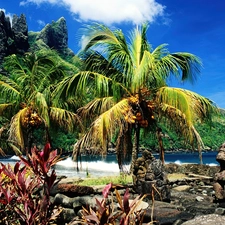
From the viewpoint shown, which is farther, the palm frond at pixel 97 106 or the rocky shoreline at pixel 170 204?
the palm frond at pixel 97 106

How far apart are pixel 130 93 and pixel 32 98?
4599 mm

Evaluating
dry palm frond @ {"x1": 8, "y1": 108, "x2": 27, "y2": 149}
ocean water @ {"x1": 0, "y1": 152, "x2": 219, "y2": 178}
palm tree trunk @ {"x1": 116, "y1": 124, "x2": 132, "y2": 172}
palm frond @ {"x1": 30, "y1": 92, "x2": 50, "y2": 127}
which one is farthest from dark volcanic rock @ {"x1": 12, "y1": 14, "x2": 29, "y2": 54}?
palm tree trunk @ {"x1": 116, "y1": 124, "x2": 132, "y2": 172}

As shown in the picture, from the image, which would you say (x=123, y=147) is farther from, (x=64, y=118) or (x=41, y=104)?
(x=64, y=118)

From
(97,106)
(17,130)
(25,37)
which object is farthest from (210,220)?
(25,37)

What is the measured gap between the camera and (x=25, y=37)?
5894 cm

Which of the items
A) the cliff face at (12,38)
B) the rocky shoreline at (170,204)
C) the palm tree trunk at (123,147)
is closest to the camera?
the rocky shoreline at (170,204)

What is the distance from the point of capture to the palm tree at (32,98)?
13062mm

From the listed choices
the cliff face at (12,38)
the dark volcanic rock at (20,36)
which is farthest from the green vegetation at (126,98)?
the dark volcanic rock at (20,36)

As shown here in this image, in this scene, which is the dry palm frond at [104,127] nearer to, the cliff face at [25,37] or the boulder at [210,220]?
the boulder at [210,220]

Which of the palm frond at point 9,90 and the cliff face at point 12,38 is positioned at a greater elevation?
the cliff face at point 12,38

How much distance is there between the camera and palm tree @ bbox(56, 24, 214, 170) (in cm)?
954

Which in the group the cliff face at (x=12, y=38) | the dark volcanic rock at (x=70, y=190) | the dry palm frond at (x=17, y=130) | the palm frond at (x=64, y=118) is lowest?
the dark volcanic rock at (x=70, y=190)

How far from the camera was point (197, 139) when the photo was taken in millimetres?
10312

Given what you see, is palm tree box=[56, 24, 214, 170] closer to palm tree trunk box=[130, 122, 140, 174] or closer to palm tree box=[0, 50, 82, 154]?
palm tree trunk box=[130, 122, 140, 174]
